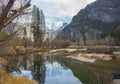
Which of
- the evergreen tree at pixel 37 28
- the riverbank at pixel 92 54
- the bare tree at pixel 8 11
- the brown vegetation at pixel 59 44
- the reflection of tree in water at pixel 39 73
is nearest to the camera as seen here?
the bare tree at pixel 8 11

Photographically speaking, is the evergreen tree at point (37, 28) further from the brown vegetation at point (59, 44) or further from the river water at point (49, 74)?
the river water at point (49, 74)

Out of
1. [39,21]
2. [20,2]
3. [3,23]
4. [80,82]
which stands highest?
[39,21]

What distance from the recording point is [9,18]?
13844 millimetres

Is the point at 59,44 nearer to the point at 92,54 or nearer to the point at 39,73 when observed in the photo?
the point at 92,54

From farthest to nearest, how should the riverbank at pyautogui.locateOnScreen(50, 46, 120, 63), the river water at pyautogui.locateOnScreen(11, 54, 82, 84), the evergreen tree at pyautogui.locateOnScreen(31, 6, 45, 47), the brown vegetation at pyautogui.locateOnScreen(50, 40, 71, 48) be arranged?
the brown vegetation at pyautogui.locateOnScreen(50, 40, 71, 48) < the evergreen tree at pyautogui.locateOnScreen(31, 6, 45, 47) < the riverbank at pyautogui.locateOnScreen(50, 46, 120, 63) < the river water at pyautogui.locateOnScreen(11, 54, 82, 84)

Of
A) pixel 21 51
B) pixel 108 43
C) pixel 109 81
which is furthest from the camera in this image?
pixel 108 43

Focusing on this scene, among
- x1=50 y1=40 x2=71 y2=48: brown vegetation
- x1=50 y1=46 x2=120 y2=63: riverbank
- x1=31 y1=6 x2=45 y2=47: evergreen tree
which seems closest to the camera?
x1=50 y1=46 x2=120 y2=63: riverbank

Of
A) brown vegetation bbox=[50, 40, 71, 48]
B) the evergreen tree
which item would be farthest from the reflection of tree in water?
brown vegetation bbox=[50, 40, 71, 48]

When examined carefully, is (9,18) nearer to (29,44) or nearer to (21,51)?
(21,51)

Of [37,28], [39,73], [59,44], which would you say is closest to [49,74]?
[39,73]

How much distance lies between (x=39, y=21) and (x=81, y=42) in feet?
180

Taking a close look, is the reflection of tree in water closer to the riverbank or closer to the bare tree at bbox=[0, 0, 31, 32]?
the riverbank

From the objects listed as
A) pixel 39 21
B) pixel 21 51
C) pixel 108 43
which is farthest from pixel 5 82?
pixel 108 43

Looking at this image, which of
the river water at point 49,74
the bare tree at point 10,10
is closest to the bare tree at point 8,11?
the bare tree at point 10,10
